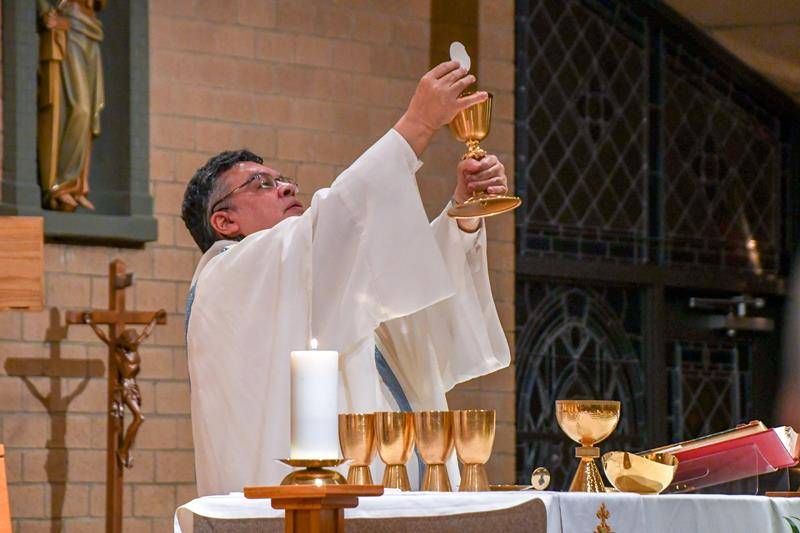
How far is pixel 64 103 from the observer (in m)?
5.89

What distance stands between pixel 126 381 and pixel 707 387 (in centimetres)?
346

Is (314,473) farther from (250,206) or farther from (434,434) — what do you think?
(250,206)

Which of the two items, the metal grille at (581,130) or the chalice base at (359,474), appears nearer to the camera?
the chalice base at (359,474)

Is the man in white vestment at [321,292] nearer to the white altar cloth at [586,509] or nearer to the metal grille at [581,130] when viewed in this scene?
the white altar cloth at [586,509]

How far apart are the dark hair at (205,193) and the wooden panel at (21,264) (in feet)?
2.05

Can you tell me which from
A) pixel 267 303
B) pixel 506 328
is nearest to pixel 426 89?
pixel 267 303

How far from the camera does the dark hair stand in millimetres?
3873

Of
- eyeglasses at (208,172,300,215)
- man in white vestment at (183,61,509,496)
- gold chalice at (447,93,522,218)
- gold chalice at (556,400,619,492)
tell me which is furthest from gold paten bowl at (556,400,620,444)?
eyeglasses at (208,172,300,215)

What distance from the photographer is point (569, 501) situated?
2.20m

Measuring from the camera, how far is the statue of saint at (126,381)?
560 cm

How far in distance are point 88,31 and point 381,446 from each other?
3978 millimetres

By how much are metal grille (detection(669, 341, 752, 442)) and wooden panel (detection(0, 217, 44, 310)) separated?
486cm

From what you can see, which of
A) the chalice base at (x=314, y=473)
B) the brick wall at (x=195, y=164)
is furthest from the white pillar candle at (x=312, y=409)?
the brick wall at (x=195, y=164)

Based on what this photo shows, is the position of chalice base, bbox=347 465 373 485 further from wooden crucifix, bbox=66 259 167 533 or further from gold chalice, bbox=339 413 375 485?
wooden crucifix, bbox=66 259 167 533
